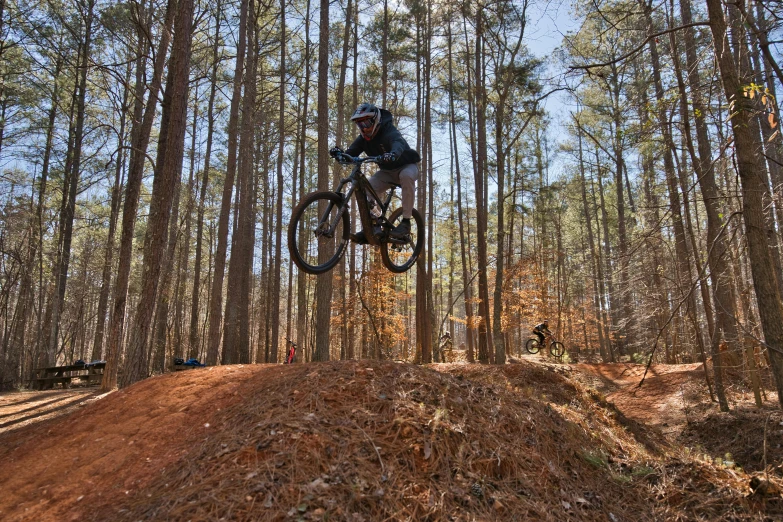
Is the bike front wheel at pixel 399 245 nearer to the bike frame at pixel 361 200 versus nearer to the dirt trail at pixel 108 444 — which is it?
the bike frame at pixel 361 200

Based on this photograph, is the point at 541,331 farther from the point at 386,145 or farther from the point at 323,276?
the point at 386,145

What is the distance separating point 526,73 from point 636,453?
36.5ft

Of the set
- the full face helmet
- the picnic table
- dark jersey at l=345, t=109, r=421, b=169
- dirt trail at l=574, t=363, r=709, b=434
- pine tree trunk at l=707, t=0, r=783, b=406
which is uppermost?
the full face helmet

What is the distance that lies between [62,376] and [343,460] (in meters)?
12.4

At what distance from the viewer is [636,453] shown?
183 inches

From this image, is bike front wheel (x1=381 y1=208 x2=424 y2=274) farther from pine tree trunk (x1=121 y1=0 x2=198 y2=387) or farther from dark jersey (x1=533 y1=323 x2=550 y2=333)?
dark jersey (x1=533 y1=323 x2=550 y2=333)

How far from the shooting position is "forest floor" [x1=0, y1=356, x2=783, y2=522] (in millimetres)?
2830

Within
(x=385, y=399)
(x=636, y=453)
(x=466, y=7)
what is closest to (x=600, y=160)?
(x=466, y=7)

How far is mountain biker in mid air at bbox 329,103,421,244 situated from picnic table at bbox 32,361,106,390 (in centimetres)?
996

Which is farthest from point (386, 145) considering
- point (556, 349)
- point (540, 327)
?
point (556, 349)

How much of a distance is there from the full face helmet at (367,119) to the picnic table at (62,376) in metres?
10.3

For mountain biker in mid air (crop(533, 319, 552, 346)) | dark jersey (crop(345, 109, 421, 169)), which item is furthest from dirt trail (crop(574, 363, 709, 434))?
dark jersey (crop(345, 109, 421, 169))

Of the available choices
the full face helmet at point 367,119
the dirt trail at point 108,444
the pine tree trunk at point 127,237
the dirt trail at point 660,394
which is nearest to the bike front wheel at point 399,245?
the full face helmet at point 367,119

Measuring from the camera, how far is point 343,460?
3.07 metres
